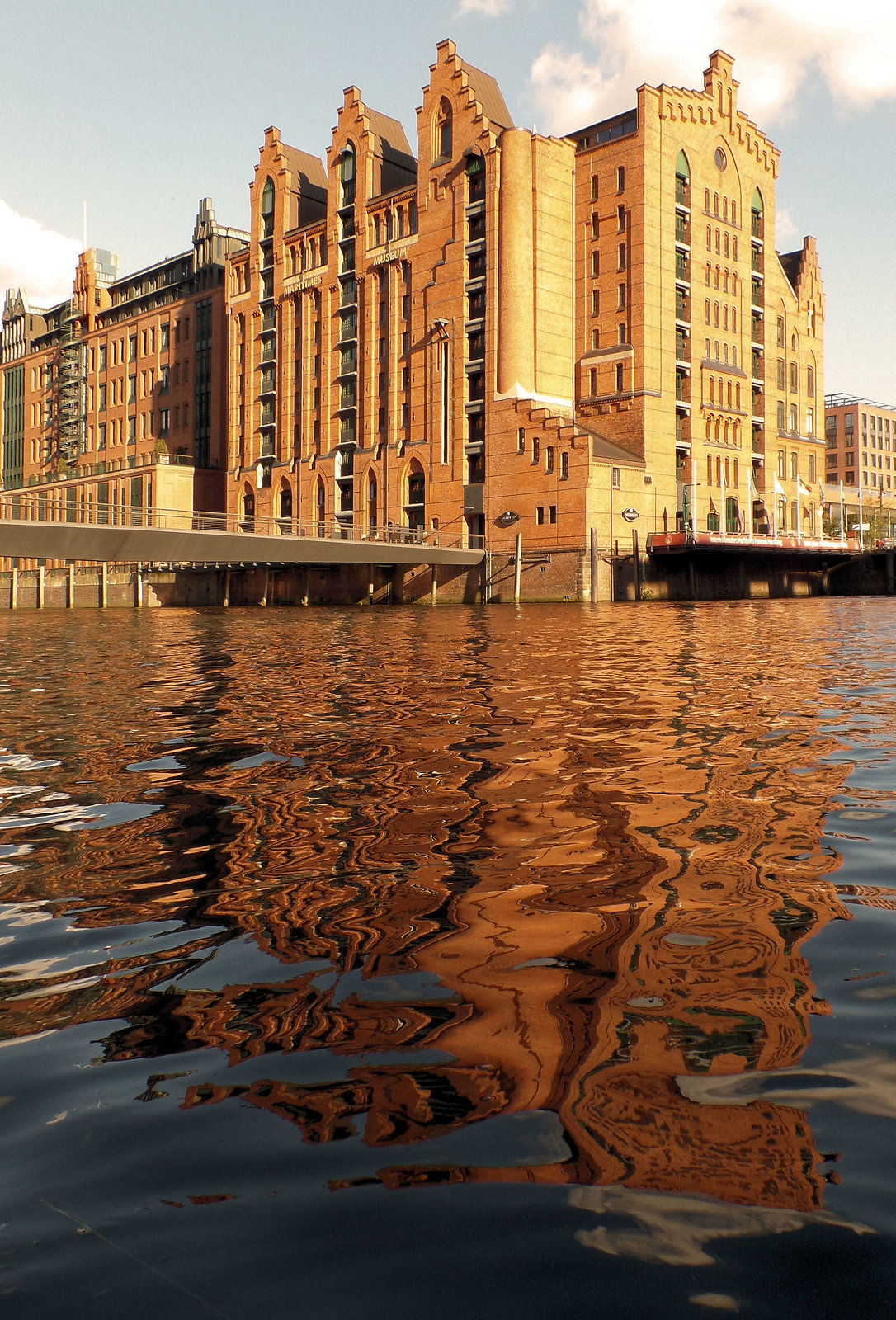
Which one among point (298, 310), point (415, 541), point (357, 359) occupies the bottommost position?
point (415, 541)

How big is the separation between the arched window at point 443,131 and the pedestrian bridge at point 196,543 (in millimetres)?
22186

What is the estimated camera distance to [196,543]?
45.4m

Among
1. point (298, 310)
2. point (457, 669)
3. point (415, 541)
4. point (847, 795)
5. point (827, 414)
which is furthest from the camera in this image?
point (827, 414)

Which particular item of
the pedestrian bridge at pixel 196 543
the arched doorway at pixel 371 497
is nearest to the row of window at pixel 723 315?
the pedestrian bridge at pixel 196 543

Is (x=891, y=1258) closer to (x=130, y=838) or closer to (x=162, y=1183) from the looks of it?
(x=162, y=1183)

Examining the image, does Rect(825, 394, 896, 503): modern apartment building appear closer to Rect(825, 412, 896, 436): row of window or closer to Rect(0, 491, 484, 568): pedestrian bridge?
Rect(825, 412, 896, 436): row of window

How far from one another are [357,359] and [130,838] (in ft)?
223

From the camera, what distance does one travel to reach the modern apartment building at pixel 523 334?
197 feet

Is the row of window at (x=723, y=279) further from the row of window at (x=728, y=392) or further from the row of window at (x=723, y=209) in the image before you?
the row of window at (x=728, y=392)

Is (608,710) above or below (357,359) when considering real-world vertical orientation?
below

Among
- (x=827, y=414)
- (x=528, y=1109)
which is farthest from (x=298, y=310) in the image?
(x=827, y=414)

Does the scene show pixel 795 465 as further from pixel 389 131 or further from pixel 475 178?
pixel 389 131

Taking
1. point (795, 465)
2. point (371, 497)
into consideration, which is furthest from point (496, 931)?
point (795, 465)

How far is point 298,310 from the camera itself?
248ft
